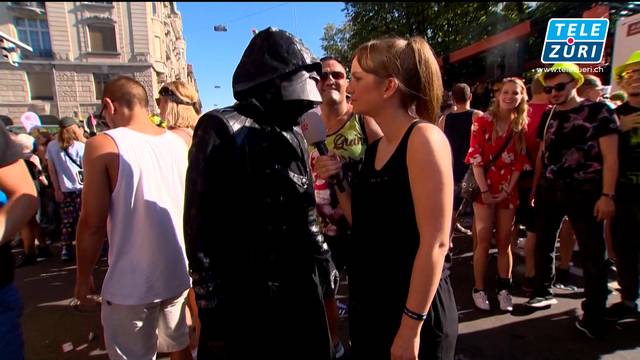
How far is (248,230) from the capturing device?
1.19 m

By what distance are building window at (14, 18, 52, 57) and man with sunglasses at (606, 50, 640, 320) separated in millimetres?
18713

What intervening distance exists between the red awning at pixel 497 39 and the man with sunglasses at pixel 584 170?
823 centimetres

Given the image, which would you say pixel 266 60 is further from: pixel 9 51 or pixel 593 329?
pixel 9 51

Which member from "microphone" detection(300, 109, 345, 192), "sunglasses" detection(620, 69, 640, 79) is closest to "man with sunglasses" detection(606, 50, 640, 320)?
"sunglasses" detection(620, 69, 640, 79)

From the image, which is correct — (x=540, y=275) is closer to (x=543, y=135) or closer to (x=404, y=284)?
(x=543, y=135)

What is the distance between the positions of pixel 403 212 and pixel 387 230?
10 cm

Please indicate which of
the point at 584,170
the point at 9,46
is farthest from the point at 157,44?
the point at 584,170

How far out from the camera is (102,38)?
46.4 feet

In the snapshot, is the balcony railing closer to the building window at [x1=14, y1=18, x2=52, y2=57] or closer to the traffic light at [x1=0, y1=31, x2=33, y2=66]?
the building window at [x1=14, y1=18, x2=52, y2=57]

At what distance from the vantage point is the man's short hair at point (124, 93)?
1945 millimetres

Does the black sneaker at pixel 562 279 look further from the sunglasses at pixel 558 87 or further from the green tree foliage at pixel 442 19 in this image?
the green tree foliage at pixel 442 19

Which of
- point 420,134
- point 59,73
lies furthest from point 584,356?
point 59,73

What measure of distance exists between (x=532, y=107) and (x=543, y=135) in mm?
1169

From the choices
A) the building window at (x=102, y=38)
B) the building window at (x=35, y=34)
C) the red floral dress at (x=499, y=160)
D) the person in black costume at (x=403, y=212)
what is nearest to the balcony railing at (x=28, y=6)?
the building window at (x=35, y=34)
